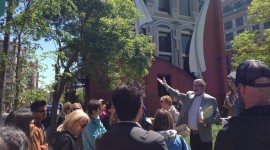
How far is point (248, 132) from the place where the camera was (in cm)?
169

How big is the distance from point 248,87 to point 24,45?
5.10 m

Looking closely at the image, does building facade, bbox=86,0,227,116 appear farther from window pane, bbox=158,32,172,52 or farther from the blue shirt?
the blue shirt

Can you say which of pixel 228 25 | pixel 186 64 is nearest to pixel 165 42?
pixel 186 64

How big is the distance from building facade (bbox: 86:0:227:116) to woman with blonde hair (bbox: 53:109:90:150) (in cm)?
1889

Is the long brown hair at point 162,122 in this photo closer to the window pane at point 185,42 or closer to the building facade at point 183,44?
the building facade at point 183,44

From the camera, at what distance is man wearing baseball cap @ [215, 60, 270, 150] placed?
1680 millimetres

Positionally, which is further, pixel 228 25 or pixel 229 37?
pixel 228 25

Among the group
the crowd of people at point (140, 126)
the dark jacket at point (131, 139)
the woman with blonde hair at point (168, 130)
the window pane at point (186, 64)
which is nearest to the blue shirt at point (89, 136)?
the crowd of people at point (140, 126)

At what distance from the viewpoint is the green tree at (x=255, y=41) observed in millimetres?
18219

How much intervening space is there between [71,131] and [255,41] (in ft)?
59.2

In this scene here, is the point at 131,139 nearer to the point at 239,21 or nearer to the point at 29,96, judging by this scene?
the point at 29,96

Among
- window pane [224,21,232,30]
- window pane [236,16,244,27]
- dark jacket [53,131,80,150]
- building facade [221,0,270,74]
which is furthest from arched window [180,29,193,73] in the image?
window pane [224,21,232,30]

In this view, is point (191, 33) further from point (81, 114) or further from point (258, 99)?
point (258, 99)

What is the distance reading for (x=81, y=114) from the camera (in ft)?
13.5
